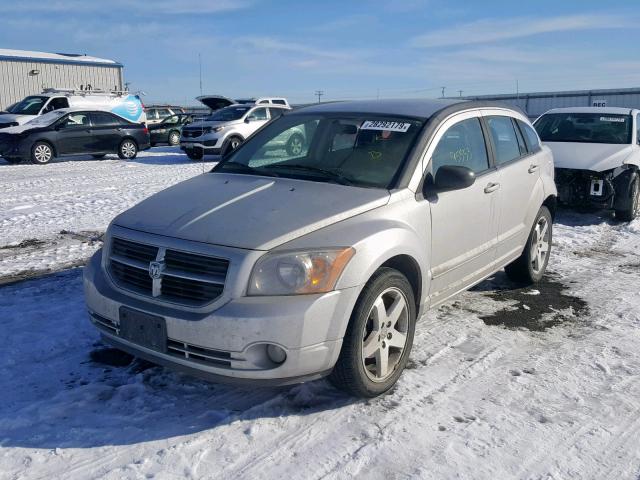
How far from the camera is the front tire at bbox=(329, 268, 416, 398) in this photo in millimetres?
3361

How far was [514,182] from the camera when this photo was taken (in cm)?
522

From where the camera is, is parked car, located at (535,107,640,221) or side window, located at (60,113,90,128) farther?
side window, located at (60,113,90,128)

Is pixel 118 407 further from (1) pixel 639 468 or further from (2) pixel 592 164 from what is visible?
(2) pixel 592 164

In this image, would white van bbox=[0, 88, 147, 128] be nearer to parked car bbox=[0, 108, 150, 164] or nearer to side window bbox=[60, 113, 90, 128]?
parked car bbox=[0, 108, 150, 164]

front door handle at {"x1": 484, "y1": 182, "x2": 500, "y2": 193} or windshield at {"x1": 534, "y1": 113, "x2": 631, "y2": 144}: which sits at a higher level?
windshield at {"x1": 534, "y1": 113, "x2": 631, "y2": 144}

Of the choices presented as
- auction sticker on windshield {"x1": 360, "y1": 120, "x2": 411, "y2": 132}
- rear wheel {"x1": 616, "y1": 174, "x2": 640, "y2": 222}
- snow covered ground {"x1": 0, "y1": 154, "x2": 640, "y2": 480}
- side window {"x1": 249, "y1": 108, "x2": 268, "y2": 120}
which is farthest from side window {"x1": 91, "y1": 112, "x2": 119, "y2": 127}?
auction sticker on windshield {"x1": 360, "y1": 120, "x2": 411, "y2": 132}

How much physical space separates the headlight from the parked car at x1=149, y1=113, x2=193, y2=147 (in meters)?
22.4

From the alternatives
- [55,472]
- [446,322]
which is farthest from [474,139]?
[55,472]

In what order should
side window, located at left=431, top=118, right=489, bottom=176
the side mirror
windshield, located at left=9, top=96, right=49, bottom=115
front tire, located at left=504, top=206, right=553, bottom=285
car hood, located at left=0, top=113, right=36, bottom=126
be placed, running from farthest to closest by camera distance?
windshield, located at left=9, top=96, right=49, bottom=115
car hood, located at left=0, top=113, right=36, bottom=126
front tire, located at left=504, top=206, right=553, bottom=285
side window, located at left=431, top=118, right=489, bottom=176
the side mirror

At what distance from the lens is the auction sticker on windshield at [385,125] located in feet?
14.3

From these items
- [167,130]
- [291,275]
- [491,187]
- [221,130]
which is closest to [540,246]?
[491,187]

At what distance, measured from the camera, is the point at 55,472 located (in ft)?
9.41

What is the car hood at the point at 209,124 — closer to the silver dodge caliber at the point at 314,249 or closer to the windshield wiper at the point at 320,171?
the silver dodge caliber at the point at 314,249

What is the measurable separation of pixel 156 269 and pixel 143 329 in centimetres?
34
